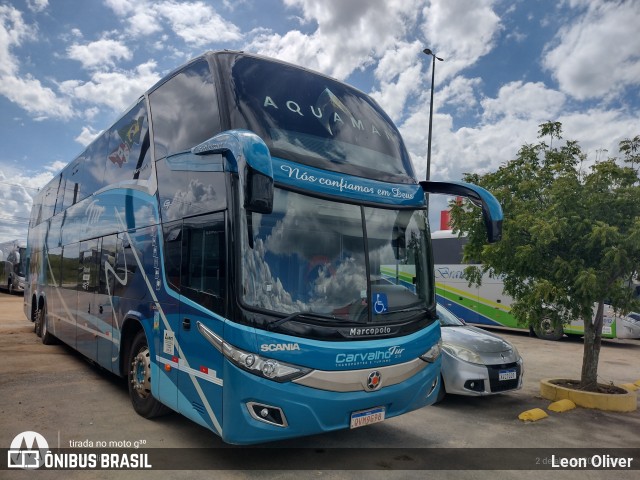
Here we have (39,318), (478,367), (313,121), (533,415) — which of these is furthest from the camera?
(39,318)

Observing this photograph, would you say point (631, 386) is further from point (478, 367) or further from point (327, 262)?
point (327, 262)

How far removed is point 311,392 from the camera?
4.42m

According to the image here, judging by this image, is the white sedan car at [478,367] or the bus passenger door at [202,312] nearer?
the bus passenger door at [202,312]

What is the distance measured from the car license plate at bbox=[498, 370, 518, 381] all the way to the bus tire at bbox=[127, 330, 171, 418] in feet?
14.8

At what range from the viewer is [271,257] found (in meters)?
4.55

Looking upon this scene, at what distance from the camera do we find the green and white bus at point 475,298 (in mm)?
15953

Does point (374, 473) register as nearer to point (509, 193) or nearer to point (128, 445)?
point (128, 445)

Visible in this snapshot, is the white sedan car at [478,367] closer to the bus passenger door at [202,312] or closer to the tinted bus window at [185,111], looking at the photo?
the bus passenger door at [202,312]

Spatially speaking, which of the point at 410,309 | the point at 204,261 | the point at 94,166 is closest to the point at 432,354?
the point at 410,309

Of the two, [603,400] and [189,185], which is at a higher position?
[189,185]

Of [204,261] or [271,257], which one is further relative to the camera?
[204,261]

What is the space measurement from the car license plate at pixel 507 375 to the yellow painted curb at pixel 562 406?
701mm

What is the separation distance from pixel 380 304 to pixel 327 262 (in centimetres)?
73

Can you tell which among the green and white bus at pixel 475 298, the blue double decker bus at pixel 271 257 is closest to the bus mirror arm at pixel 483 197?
the blue double decker bus at pixel 271 257
